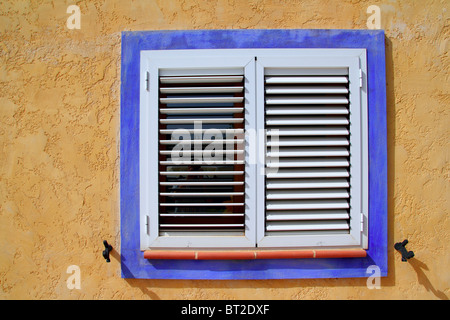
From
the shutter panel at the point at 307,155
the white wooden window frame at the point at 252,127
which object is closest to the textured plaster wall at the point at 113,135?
the white wooden window frame at the point at 252,127

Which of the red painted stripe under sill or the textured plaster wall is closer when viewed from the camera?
the red painted stripe under sill

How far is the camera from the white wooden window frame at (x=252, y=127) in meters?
2.03

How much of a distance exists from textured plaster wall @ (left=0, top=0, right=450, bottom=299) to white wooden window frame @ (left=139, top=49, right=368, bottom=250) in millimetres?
251

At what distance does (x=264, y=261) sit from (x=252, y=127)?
1.05 meters

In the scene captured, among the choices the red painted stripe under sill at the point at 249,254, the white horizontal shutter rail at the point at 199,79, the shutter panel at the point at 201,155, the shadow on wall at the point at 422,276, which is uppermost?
the white horizontal shutter rail at the point at 199,79

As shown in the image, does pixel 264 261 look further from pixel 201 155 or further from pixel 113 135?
pixel 113 135

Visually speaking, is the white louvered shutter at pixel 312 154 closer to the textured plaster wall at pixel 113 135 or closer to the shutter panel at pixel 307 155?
the shutter panel at pixel 307 155

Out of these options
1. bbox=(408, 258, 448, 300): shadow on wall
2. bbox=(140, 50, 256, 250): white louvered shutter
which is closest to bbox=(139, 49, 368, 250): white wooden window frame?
bbox=(140, 50, 256, 250): white louvered shutter

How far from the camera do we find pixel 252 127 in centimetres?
203

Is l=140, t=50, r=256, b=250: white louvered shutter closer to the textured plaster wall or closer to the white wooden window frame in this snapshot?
the white wooden window frame

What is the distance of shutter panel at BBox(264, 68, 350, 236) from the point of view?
2043 mm

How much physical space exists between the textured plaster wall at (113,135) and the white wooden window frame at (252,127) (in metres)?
0.25

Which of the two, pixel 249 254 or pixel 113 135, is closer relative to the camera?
pixel 249 254

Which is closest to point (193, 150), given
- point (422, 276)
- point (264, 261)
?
point (264, 261)
